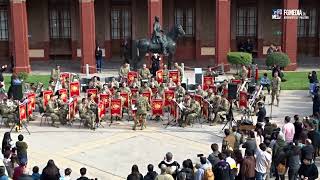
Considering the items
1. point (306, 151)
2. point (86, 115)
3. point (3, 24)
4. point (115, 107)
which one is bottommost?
point (306, 151)

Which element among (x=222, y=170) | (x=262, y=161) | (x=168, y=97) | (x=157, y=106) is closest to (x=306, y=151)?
(x=262, y=161)

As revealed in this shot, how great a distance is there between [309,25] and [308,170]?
83.8 feet

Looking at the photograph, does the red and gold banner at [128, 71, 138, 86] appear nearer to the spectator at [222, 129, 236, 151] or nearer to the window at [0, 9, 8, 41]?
the spectator at [222, 129, 236, 151]

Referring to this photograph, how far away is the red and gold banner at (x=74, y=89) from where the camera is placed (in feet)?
88.0

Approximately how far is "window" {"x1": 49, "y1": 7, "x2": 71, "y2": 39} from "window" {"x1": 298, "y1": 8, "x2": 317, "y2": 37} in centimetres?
1507

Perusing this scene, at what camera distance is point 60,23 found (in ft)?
129

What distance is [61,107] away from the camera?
944 inches

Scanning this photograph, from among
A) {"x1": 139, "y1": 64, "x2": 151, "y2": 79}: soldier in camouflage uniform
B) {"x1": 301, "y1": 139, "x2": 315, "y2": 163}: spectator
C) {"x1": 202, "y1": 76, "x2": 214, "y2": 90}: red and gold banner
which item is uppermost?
{"x1": 139, "y1": 64, "x2": 151, "y2": 79}: soldier in camouflage uniform

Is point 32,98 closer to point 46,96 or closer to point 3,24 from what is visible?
point 46,96

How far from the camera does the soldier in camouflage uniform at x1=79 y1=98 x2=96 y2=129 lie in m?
23.3

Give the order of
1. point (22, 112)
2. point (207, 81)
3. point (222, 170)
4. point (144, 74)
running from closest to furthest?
point (222, 170) < point (22, 112) < point (207, 81) < point (144, 74)

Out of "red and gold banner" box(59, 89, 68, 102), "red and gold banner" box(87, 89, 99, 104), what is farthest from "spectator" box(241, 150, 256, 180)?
"red and gold banner" box(59, 89, 68, 102)

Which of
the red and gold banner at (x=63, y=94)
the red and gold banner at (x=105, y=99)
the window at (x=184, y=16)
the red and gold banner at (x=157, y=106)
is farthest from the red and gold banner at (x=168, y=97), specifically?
the window at (x=184, y=16)

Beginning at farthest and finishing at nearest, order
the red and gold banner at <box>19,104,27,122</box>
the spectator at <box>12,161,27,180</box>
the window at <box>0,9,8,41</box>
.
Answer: the window at <box>0,9,8,41</box>, the red and gold banner at <box>19,104,27,122</box>, the spectator at <box>12,161,27,180</box>
